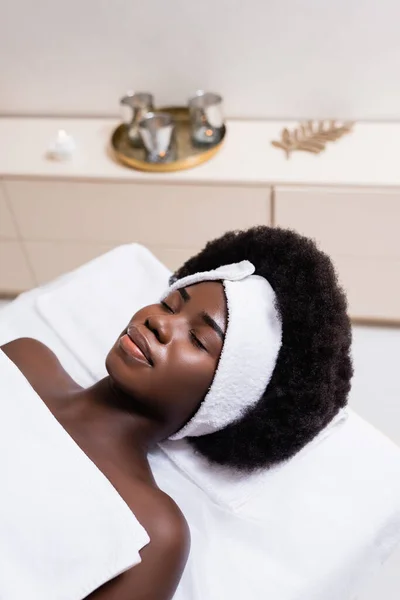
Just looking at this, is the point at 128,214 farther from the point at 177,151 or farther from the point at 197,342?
the point at 197,342

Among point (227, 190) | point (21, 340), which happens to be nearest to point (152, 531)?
point (21, 340)

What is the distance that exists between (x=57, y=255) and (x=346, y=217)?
1072mm

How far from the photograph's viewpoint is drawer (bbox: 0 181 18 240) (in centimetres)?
203

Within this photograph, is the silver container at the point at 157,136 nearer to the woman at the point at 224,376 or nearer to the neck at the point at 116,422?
the woman at the point at 224,376

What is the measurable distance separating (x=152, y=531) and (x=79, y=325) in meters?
0.58

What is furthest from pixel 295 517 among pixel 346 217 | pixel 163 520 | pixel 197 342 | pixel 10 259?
pixel 10 259

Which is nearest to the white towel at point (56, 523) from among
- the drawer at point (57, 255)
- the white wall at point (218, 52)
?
Answer: the drawer at point (57, 255)

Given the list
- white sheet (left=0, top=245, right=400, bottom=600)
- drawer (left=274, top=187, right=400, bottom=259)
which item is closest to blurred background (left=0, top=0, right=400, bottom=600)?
drawer (left=274, top=187, right=400, bottom=259)

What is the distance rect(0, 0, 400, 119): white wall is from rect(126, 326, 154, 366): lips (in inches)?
49.7

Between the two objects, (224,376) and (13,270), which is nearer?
(224,376)

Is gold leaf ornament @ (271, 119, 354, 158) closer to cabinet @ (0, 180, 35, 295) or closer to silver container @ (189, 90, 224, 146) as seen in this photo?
silver container @ (189, 90, 224, 146)

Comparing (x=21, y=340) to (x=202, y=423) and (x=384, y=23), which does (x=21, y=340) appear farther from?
(x=384, y=23)

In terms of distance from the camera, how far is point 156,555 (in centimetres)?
91

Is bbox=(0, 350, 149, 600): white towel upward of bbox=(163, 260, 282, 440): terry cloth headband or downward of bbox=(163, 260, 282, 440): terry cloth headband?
downward
